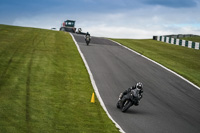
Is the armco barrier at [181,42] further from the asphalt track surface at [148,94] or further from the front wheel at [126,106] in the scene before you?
the front wheel at [126,106]

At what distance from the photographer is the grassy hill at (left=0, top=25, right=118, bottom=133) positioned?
10.9m

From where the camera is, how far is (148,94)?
1770 cm

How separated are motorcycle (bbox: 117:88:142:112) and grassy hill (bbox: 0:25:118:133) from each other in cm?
102

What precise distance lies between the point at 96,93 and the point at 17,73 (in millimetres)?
5609

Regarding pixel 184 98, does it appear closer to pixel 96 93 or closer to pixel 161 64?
pixel 96 93

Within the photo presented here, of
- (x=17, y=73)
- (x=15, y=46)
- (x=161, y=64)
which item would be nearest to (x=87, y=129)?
(x=17, y=73)

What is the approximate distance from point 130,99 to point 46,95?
13.9 ft

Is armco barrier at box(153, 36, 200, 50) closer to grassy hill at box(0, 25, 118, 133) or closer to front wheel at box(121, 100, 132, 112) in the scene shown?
grassy hill at box(0, 25, 118, 133)

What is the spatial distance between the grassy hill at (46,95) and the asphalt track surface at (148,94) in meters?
0.89

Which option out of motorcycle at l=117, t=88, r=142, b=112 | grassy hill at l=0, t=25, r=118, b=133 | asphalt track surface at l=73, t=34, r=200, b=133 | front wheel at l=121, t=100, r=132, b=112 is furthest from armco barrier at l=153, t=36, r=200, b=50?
front wheel at l=121, t=100, r=132, b=112

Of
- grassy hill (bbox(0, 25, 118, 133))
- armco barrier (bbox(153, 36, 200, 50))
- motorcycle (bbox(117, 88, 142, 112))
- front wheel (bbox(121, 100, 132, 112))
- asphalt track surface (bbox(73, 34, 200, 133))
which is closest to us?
grassy hill (bbox(0, 25, 118, 133))

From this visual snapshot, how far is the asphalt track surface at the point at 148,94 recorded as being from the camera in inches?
490

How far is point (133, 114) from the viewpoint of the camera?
1365cm

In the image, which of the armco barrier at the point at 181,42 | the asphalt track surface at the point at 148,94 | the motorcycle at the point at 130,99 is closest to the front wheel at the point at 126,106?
the motorcycle at the point at 130,99
